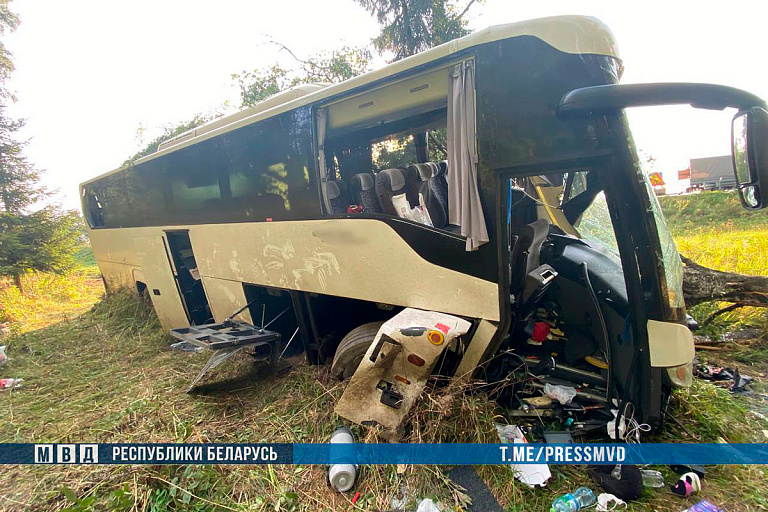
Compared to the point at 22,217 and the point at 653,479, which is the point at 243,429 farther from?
the point at 22,217

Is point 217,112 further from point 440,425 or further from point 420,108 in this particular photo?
point 440,425

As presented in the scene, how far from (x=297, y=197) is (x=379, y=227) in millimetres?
932

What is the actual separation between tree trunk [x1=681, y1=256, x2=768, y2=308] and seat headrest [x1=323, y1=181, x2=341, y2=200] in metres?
4.43

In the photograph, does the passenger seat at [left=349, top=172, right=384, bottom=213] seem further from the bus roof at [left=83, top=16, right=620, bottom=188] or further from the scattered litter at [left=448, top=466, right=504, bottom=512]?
Answer: the scattered litter at [left=448, top=466, right=504, bottom=512]

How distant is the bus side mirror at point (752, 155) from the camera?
170 cm

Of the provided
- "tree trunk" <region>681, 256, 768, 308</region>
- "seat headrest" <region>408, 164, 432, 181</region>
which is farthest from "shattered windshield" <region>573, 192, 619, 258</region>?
"tree trunk" <region>681, 256, 768, 308</region>

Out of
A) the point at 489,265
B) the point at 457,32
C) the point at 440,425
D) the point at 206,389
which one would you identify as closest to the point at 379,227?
the point at 489,265

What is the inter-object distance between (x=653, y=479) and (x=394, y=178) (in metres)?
2.80

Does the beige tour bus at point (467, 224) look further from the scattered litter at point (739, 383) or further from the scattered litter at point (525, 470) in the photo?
the scattered litter at point (739, 383)

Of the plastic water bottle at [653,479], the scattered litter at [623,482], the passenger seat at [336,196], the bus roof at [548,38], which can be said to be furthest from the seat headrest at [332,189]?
the plastic water bottle at [653,479]

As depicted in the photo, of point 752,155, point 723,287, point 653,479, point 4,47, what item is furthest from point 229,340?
point 4,47

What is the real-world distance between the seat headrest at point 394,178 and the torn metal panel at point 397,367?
1.09m

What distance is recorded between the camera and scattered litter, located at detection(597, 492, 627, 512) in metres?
2.12

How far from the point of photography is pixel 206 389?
141 inches
